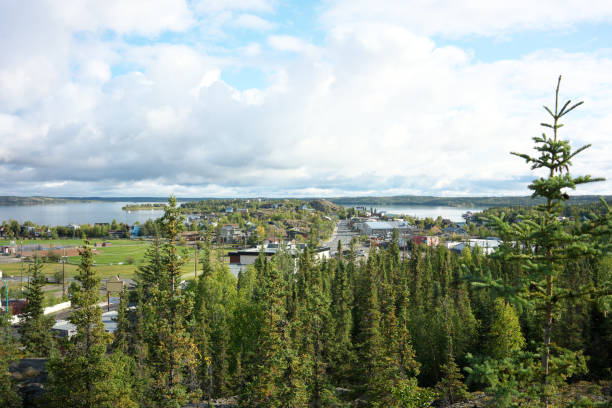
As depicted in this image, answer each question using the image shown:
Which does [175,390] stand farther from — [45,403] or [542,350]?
[542,350]

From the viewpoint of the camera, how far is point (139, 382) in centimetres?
2244

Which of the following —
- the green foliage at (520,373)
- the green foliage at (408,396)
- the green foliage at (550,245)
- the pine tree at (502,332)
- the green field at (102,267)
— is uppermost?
the green foliage at (550,245)

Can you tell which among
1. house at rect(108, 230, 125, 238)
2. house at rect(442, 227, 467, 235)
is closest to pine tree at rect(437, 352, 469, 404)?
house at rect(442, 227, 467, 235)

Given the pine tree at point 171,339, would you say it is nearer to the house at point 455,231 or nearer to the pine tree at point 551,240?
the pine tree at point 551,240

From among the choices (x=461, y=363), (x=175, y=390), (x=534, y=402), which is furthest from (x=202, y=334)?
(x=534, y=402)

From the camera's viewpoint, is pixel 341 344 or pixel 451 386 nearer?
pixel 451 386

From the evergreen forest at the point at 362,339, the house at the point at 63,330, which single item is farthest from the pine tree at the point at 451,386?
the house at the point at 63,330

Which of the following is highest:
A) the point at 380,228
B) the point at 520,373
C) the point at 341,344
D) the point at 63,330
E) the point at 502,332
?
the point at 520,373

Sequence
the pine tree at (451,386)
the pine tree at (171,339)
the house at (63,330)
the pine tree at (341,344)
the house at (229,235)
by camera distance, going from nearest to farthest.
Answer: the pine tree at (171,339), the pine tree at (451,386), the pine tree at (341,344), the house at (63,330), the house at (229,235)

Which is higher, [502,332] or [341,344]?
[502,332]

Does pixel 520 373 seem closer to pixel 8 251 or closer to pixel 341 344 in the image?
pixel 341 344

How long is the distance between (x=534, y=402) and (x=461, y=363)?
25606 millimetres

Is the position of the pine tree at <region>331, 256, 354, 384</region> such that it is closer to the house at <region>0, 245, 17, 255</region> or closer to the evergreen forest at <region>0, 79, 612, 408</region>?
the evergreen forest at <region>0, 79, 612, 408</region>

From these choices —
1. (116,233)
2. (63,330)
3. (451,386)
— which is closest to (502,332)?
(451,386)
